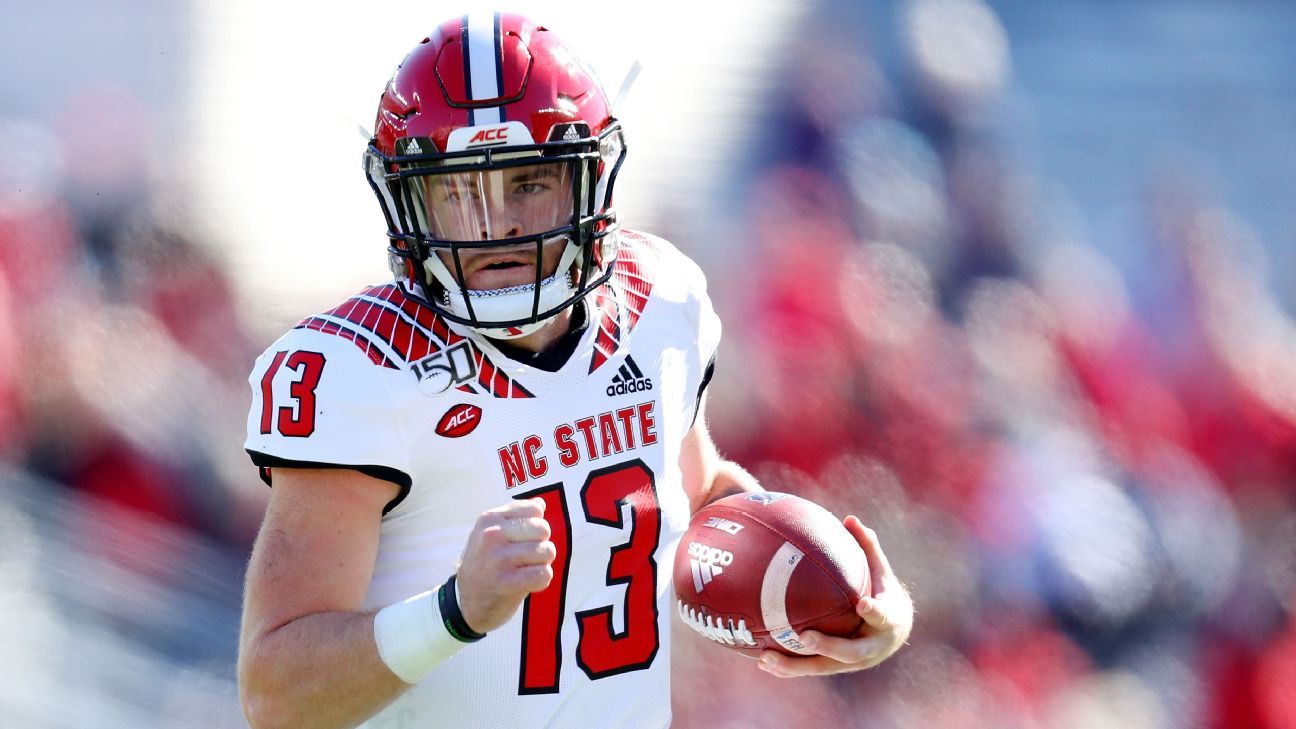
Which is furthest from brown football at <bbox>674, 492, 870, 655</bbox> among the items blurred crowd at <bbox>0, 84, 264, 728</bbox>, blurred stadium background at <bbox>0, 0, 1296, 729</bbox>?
blurred crowd at <bbox>0, 84, 264, 728</bbox>

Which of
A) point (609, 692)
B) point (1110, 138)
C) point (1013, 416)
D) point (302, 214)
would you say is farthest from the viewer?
point (1110, 138)

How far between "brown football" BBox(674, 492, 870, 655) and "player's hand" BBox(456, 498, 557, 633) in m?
0.54

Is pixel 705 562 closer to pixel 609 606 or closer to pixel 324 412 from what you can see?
pixel 609 606

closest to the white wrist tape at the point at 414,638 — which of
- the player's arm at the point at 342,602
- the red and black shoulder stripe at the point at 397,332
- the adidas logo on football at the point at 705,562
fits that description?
the player's arm at the point at 342,602

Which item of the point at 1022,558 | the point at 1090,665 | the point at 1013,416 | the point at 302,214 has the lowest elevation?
the point at 1090,665

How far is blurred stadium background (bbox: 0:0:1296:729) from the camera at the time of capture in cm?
292

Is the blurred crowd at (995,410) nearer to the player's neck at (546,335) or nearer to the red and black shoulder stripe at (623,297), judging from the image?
the red and black shoulder stripe at (623,297)

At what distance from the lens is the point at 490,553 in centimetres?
125

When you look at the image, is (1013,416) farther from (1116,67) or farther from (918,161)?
(1116,67)

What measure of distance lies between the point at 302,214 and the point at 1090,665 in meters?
2.38

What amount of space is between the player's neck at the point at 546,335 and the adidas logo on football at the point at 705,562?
0.37 metres

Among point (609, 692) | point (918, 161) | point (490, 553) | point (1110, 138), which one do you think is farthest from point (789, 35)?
point (490, 553)

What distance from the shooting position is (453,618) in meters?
1.29

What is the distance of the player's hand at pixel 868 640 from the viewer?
1.70 m
